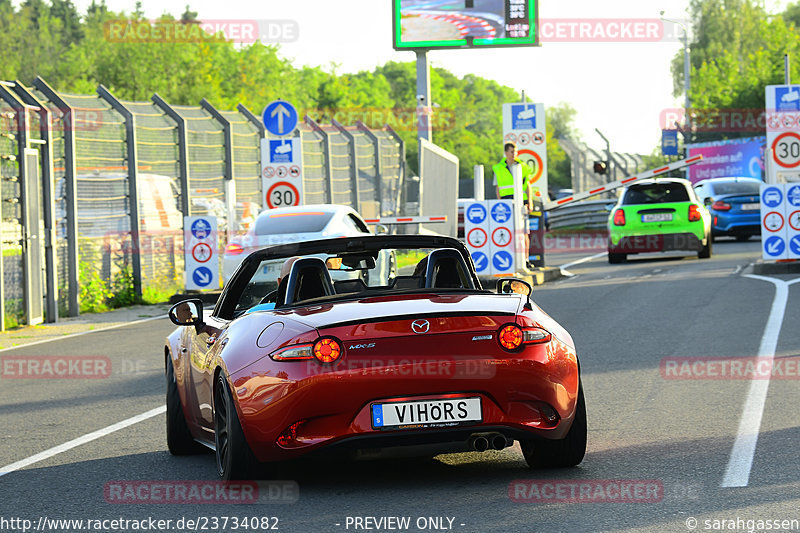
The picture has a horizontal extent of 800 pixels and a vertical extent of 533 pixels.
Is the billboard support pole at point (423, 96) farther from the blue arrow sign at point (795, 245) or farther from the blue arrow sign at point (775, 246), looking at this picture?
the blue arrow sign at point (795, 245)

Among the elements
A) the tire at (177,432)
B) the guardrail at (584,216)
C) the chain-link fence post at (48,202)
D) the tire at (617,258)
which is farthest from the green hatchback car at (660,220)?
the guardrail at (584,216)

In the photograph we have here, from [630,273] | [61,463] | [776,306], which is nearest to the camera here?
[61,463]

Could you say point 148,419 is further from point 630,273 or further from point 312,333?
point 630,273

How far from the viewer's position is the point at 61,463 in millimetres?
7922

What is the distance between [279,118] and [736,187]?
14.7 m

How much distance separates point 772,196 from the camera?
2142 centimetres

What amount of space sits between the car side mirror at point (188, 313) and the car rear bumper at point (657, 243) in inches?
754

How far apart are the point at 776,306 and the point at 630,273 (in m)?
7.26

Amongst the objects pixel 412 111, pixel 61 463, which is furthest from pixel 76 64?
pixel 61 463

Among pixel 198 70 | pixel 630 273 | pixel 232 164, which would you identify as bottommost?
pixel 630 273

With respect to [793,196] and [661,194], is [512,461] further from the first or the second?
[661,194]

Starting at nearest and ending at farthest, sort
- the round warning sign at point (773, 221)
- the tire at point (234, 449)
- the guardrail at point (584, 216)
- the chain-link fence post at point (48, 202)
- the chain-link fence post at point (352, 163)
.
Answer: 1. the tire at point (234, 449)
2. the chain-link fence post at point (48, 202)
3. the round warning sign at point (773, 221)
4. the chain-link fence post at point (352, 163)
5. the guardrail at point (584, 216)

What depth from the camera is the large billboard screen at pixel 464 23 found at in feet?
112

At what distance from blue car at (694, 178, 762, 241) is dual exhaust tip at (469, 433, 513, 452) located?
2571 cm
